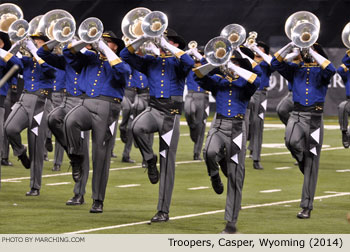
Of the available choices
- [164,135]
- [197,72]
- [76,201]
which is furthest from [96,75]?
[76,201]

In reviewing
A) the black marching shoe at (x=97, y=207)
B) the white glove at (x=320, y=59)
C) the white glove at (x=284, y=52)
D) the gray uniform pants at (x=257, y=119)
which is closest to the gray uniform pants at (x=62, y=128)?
the black marching shoe at (x=97, y=207)

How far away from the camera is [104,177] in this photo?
42.7 ft

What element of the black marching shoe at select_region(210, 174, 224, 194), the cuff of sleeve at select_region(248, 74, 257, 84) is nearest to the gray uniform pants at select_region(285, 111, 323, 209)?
the black marching shoe at select_region(210, 174, 224, 194)

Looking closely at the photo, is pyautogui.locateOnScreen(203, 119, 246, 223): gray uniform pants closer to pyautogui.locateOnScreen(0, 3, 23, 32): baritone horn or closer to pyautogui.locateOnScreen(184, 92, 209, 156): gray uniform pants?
pyautogui.locateOnScreen(0, 3, 23, 32): baritone horn

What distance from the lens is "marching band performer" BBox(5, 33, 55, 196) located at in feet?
47.5

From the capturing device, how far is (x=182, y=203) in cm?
1398

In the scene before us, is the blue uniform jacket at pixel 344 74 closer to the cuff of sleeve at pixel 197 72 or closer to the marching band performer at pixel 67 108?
the marching band performer at pixel 67 108

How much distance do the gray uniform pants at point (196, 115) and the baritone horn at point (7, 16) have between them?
15.3 feet

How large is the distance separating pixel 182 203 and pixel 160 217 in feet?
5.70

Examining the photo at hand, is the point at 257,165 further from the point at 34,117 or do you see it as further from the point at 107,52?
the point at 107,52

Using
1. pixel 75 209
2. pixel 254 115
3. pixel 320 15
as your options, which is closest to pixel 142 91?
pixel 254 115

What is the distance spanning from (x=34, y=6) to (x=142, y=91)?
12.2 m

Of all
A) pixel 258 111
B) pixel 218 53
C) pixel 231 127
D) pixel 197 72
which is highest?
pixel 218 53

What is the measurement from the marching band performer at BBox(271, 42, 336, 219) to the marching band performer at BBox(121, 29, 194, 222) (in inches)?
48.1
